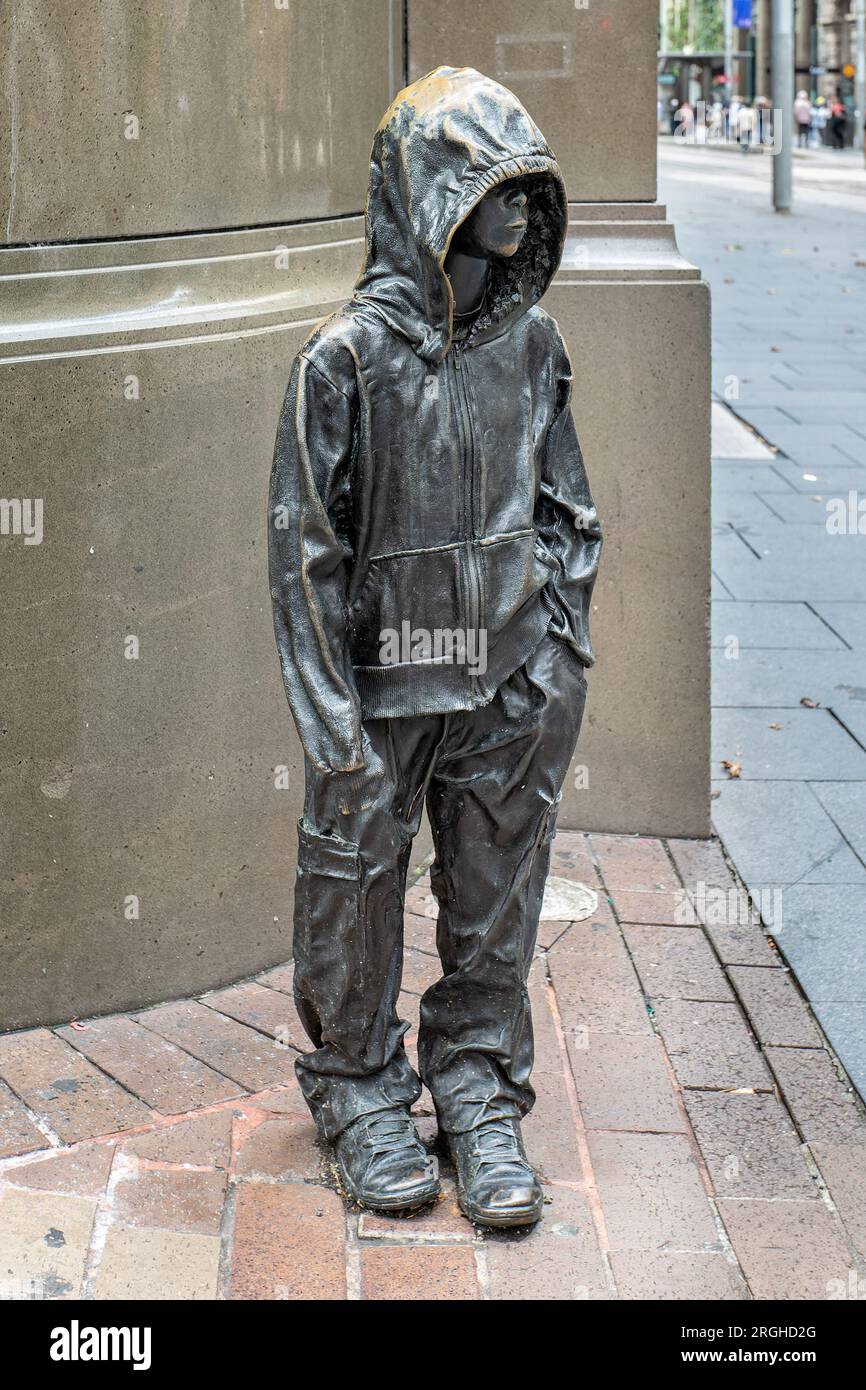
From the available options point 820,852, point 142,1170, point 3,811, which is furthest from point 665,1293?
point 820,852

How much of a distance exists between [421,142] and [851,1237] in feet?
7.32

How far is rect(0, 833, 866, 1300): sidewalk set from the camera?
3.27 meters

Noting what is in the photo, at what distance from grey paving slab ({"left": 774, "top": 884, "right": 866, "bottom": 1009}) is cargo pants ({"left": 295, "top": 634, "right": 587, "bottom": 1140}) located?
52.9 inches

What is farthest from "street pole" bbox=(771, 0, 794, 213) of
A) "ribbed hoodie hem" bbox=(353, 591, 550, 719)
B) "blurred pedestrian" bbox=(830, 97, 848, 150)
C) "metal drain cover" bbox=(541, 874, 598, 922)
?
"blurred pedestrian" bbox=(830, 97, 848, 150)

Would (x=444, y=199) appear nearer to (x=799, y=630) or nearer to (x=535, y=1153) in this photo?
(x=535, y=1153)

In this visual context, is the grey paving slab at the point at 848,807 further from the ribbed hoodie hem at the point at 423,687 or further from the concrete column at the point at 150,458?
the ribbed hoodie hem at the point at 423,687

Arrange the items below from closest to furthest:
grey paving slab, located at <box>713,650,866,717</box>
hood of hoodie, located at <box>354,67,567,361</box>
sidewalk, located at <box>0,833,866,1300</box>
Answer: hood of hoodie, located at <box>354,67,567,361</box> → sidewalk, located at <box>0,833,866,1300</box> → grey paving slab, located at <box>713,650,866,717</box>

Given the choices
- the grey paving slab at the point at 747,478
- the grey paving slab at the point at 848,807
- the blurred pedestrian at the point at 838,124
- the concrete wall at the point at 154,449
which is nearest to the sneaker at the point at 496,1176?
the concrete wall at the point at 154,449

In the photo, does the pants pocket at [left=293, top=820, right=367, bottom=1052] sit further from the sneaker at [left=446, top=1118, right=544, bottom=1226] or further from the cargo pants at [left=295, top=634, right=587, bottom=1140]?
the sneaker at [left=446, top=1118, right=544, bottom=1226]

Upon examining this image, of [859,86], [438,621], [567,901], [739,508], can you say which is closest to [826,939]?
[567,901]

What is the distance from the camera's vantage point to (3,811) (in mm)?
4207

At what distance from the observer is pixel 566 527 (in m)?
3.42

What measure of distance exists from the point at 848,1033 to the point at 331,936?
1.66 m

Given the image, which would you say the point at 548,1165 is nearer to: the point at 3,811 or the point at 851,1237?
the point at 851,1237
